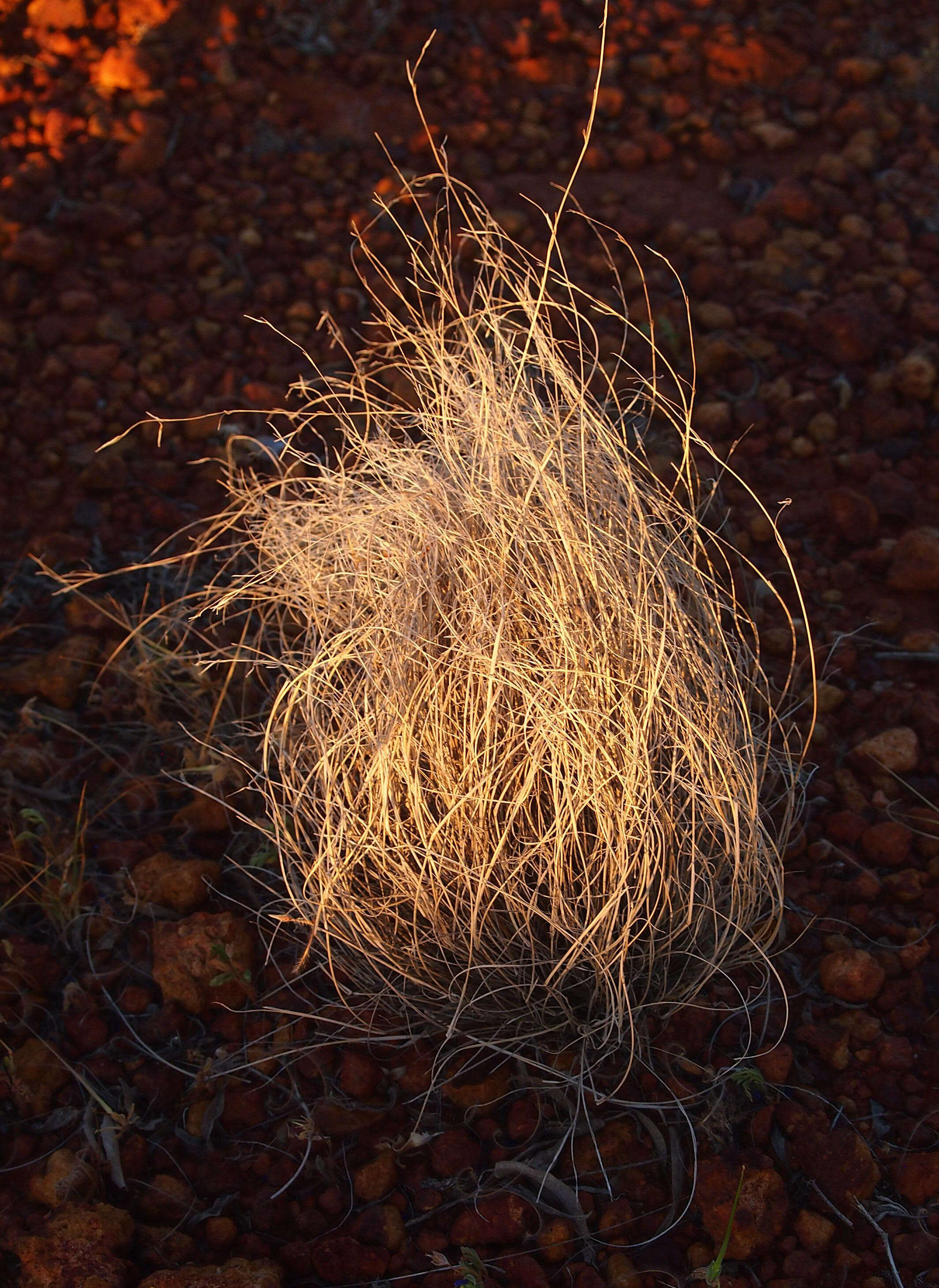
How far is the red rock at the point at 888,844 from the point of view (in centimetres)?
186

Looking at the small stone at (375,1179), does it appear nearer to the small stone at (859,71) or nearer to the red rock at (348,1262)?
the red rock at (348,1262)

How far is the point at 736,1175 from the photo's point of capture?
1.50 m

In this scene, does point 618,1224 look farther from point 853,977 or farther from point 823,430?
point 823,430

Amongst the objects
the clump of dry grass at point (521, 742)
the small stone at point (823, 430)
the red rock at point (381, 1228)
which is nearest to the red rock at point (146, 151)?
the clump of dry grass at point (521, 742)

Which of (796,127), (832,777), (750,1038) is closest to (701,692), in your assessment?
(832,777)

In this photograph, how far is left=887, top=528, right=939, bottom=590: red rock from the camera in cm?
223

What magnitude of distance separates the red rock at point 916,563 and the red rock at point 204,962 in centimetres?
139

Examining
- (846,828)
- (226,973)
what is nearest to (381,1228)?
(226,973)

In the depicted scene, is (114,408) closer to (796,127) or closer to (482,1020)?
(482,1020)

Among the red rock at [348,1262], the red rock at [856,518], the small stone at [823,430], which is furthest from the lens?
the small stone at [823,430]

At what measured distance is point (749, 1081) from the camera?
1.60 m

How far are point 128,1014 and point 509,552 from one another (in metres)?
0.93

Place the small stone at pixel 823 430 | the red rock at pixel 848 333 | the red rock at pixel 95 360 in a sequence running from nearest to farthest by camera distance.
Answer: the small stone at pixel 823 430 < the red rock at pixel 848 333 < the red rock at pixel 95 360

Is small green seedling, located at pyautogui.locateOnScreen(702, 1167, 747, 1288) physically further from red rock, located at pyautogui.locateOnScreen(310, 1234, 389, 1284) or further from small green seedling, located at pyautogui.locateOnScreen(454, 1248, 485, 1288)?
red rock, located at pyautogui.locateOnScreen(310, 1234, 389, 1284)
